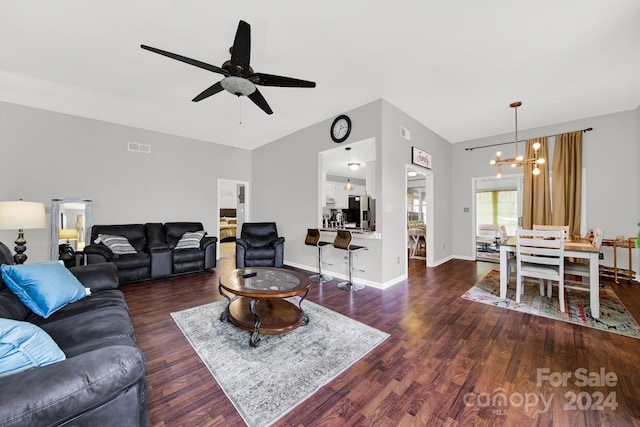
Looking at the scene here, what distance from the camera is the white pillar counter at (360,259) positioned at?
396 cm

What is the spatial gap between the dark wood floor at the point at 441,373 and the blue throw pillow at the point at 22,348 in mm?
729

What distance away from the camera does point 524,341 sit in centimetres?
231

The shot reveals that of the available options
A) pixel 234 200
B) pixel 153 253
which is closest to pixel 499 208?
pixel 234 200

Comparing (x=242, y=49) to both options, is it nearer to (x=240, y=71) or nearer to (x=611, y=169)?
(x=240, y=71)

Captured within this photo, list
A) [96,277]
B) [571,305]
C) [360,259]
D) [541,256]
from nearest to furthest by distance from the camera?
[96,277]
[571,305]
[541,256]
[360,259]

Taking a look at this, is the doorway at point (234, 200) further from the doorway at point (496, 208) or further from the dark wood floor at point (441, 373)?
the doorway at point (496, 208)

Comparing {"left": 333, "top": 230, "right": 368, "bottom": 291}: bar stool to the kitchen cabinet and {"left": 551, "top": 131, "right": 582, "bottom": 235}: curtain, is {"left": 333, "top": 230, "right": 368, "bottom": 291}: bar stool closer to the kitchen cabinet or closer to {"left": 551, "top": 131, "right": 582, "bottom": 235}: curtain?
{"left": 551, "top": 131, "right": 582, "bottom": 235}: curtain

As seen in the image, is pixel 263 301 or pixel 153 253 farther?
pixel 153 253

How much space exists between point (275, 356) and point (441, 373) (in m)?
1.31

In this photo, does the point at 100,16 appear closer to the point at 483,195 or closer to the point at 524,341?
the point at 524,341

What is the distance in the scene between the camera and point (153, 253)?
4.37 metres

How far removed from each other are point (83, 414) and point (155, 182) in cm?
536

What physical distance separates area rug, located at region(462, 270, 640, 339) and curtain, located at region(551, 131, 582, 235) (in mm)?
1345

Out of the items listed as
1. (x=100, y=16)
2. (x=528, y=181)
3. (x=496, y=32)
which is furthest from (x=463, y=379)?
(x=528, y=181)
